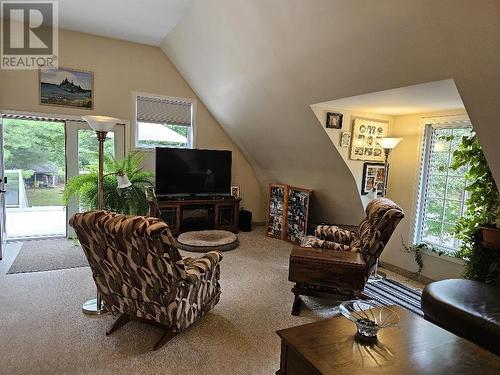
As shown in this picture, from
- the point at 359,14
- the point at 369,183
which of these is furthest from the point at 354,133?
the point at 359,14

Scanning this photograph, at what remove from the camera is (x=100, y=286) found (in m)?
2.39

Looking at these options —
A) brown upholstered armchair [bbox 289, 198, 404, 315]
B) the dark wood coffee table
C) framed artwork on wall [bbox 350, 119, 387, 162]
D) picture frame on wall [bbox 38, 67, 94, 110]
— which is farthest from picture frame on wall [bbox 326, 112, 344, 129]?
picture frame on wall [bbox 38, 67, 94, 110]

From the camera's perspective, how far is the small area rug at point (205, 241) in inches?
178

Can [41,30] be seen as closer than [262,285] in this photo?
No

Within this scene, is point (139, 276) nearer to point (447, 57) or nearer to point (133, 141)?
point (447, 57)

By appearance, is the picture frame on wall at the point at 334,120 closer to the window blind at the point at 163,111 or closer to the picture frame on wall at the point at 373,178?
the picture frame on wall at the point at 373,178

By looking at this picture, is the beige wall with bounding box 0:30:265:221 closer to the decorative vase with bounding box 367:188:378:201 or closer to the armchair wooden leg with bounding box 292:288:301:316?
the decorative vase with bounding box 367:188:378:201

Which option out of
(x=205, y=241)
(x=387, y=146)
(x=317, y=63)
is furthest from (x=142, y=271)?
(x=387, y=146)

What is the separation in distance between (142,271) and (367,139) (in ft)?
10.7

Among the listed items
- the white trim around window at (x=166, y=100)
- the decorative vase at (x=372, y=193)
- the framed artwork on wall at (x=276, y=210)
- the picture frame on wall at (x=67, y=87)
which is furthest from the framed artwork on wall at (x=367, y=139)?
the picture frame on wall at (x=67, y=87)

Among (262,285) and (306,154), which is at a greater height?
(306,154)

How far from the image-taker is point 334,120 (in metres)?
3.82

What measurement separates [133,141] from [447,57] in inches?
181

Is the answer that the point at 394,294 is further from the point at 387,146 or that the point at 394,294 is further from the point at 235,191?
the point at 235,191
